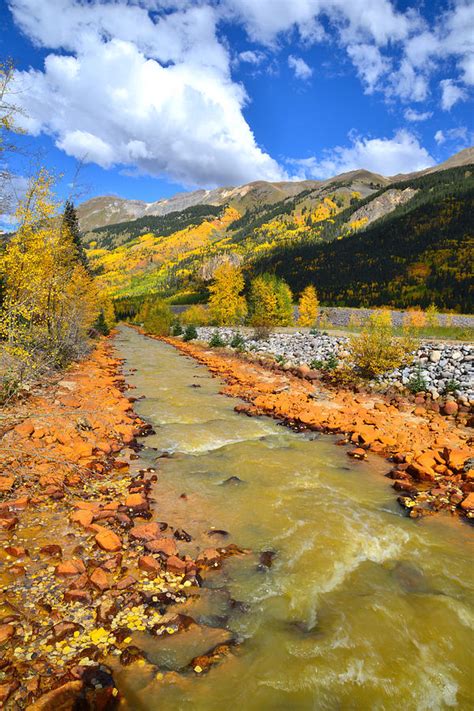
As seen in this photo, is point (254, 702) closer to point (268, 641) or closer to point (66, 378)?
point (268, 641)

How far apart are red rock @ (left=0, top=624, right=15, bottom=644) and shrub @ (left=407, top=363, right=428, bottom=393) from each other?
50.3ft

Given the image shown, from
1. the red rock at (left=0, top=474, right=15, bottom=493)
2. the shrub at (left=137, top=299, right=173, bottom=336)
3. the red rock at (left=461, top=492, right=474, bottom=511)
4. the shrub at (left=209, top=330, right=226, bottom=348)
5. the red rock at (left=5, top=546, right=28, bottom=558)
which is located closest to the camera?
the red rock at (left=5, top=546, right=28, bottom=558)

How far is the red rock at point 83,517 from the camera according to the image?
6086mm

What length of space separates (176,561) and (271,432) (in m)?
7.04

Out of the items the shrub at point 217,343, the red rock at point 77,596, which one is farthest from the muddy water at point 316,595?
the shrub at point 217,343

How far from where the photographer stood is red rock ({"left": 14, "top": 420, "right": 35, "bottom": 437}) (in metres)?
8.90

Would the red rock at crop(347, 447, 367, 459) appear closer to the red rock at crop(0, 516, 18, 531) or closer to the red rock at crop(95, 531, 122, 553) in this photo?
the red rock at crop(95, 531, 122, 553)

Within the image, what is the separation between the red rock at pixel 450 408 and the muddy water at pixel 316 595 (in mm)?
5349

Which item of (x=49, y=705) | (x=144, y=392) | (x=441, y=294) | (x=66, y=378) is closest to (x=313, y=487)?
(x=49, y=705)

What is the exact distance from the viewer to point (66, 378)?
17328mm

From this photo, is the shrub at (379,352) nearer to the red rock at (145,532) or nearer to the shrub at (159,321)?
the red rock at (145,532)

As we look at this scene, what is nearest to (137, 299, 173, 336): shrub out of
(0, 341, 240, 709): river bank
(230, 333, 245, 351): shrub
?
(230, 333, 245, 351): shrub

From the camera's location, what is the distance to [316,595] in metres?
5.12

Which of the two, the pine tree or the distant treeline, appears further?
the distant treeline
